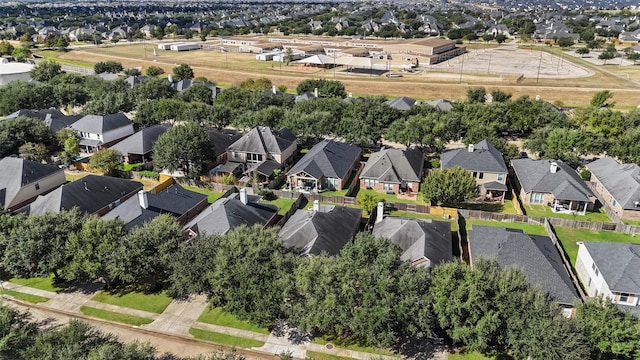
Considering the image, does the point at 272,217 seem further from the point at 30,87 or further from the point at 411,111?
the point at 30,87

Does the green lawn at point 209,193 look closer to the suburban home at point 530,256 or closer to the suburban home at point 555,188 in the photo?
the suburban home at point 530,256

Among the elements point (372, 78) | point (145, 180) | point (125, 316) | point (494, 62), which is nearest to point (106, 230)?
point (125, 316)

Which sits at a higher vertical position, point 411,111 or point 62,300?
point 411,111

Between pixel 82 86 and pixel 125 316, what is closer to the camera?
pixel 125 316

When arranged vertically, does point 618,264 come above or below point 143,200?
below

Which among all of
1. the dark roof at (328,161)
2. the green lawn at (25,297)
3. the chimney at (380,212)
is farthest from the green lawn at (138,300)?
the dark roof at (328,161)

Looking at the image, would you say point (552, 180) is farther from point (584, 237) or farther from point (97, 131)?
point (97, 131)

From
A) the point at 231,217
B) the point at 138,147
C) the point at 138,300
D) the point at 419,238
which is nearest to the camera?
the point at 138,300

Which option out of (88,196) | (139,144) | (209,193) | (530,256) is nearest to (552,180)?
(530,256)
